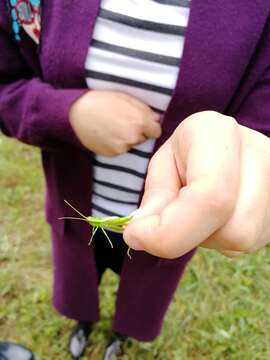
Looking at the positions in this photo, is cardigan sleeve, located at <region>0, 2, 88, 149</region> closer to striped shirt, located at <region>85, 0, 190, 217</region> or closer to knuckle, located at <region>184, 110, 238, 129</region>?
striped shirt, located at <region>85, 0, 190, 217</region>

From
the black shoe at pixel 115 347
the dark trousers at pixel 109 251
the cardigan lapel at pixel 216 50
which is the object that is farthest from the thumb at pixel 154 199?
the black shoe at pixel 115 347

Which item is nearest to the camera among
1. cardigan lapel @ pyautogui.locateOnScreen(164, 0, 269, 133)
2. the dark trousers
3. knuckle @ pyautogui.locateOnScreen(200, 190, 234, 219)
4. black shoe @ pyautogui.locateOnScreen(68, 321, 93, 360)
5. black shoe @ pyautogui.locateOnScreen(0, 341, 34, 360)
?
knuckle @ pyautogui.locateOnScreen(200, 190, 234, 219)

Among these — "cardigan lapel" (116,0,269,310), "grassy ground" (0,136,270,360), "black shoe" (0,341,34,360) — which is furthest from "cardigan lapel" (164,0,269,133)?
"grassy ground" (0,136,270,360)

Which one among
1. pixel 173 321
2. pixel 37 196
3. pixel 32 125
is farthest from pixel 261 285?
pixel 32 125

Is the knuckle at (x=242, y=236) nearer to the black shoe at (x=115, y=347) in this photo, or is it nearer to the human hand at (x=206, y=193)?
the human hand at (x=206, y=193)

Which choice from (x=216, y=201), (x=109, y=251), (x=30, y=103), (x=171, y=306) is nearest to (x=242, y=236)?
(x=216, y=201)

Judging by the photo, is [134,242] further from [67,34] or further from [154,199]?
[67,34]
